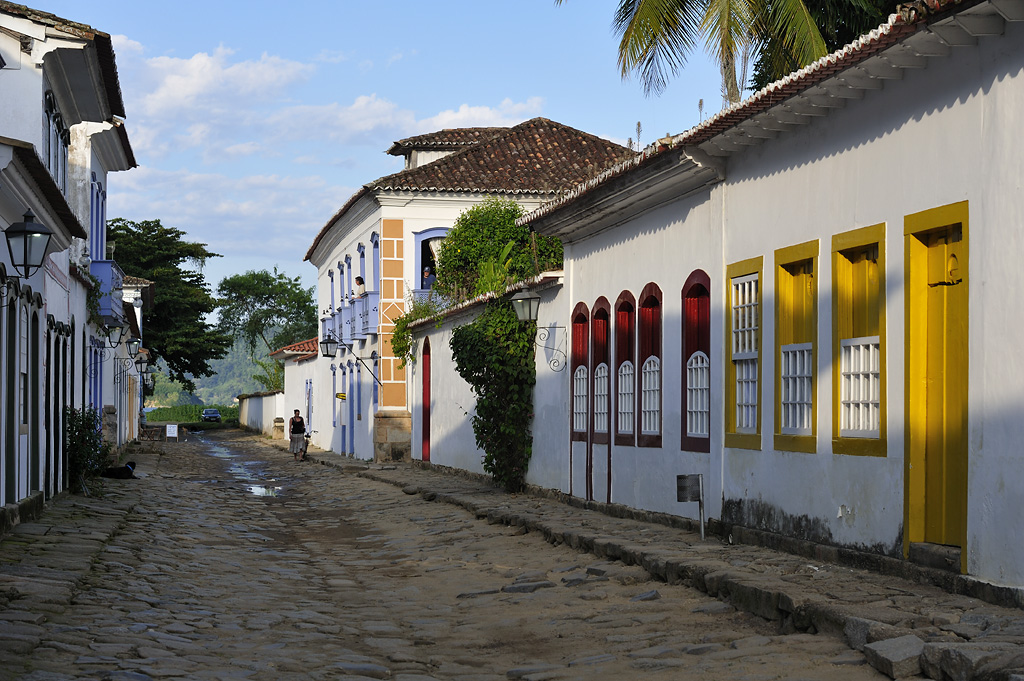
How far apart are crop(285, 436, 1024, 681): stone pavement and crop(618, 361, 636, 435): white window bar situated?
1536 millimetres

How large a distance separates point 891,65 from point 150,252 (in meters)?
50.7

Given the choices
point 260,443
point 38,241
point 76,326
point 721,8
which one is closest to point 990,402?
point 38,241

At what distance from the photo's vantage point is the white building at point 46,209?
12.1 m

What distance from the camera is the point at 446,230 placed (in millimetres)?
28531

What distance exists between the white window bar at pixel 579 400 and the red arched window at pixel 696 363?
3.20m

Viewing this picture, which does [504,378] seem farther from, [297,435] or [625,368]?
[297,435]

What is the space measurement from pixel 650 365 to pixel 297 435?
21234 mm

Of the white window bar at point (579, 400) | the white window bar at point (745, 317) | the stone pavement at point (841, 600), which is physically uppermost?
the white window bar at point (745, 317)

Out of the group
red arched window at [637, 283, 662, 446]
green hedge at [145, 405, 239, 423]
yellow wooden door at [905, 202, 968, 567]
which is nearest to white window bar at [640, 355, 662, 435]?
red arched window at [637, 283, 662, 446]

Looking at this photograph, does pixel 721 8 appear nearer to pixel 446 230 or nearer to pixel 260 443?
pixel 446 230

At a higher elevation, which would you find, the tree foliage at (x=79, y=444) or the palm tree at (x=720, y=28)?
the palm tree at (x=720, y=28)

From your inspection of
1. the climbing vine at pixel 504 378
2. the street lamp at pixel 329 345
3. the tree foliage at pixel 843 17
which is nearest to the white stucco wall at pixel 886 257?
the climbing vine at pixel 504 378

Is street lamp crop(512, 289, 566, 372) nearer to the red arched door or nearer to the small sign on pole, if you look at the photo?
the small sign on pole

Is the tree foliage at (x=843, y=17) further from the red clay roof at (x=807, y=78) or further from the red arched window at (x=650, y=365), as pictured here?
the red clay roof at (x=807, y=78)
